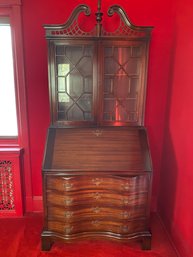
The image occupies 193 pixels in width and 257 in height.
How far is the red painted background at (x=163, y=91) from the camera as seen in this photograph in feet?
6.42

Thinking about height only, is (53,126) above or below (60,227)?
above

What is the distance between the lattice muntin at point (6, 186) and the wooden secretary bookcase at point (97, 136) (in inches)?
27.8

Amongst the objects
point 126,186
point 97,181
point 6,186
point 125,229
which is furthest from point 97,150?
point 6,186

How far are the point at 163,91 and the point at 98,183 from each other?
4.10ft

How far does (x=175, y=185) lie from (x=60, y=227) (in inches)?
46.7

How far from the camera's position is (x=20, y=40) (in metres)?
2.22

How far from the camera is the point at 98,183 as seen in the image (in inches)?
77.0

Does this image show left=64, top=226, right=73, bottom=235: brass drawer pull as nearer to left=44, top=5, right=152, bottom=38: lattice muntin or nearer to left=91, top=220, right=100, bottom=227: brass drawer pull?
left=91, top=220, right=100, bottom=227: brass drawer pull

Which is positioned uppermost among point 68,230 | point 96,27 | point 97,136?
point 96,27

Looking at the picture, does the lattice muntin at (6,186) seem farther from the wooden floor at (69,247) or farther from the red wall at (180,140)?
the red wall at (180,140)

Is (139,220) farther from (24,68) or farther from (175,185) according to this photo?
(24,68)

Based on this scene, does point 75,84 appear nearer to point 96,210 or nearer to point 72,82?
point 72,82

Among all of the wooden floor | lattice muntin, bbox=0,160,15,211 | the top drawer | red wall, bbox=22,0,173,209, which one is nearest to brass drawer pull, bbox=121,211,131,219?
the top drawer

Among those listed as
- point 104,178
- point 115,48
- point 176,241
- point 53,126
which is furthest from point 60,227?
point 115,48
